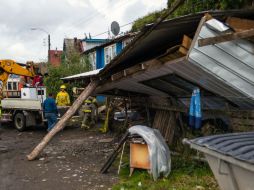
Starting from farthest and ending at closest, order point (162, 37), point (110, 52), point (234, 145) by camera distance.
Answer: point (110, 52) → point (162, 37) → point (234, 145)

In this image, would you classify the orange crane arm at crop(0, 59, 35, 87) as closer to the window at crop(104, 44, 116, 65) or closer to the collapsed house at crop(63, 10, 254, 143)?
the collapsed house at crop(63, 10, 254, 143)

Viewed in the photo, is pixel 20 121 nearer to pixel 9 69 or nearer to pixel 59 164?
pixel 9 69

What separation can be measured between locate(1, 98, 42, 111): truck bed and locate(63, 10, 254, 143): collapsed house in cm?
668

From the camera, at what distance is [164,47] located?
9969 millimetres

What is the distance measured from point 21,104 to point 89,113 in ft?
9.87

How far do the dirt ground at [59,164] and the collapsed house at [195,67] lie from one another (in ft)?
7.34

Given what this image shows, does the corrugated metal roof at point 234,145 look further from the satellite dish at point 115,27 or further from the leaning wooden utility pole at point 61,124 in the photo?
the satellite dish at point 115,27

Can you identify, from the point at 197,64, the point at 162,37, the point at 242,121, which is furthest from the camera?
the point at 162,37

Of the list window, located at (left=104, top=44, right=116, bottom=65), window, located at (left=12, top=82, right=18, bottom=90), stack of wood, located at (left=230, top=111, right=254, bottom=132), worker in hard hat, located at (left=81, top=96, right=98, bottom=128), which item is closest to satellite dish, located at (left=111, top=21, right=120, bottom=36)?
window, located at (left=104, top=44, right=116, bottom=65)

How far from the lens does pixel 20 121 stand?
57.6ft

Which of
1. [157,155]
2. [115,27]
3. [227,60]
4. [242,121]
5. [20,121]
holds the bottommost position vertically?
[157,155]

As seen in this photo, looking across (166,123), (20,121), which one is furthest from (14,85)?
(166,123)

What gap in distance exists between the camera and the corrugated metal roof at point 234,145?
3779 millimetres

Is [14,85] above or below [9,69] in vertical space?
below
